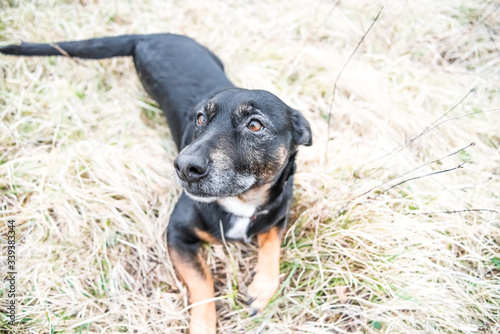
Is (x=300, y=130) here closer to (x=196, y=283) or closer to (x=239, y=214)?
(x=239, y=214)

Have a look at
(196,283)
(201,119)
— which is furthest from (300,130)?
(196,283)

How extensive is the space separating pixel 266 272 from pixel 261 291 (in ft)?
0.47

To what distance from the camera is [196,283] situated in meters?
2.55

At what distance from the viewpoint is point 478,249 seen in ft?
9.21

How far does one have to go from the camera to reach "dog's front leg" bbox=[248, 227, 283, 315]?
2.62m

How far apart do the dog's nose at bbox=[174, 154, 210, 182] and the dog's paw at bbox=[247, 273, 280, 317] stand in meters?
1.10

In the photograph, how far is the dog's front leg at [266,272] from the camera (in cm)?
262

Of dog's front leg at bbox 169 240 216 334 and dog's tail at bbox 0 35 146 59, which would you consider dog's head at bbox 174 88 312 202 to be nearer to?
dog's front leg at bbox 169 240 216 334

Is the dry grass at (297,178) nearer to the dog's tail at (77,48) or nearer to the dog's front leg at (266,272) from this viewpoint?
the dog's front leg at (266,272)

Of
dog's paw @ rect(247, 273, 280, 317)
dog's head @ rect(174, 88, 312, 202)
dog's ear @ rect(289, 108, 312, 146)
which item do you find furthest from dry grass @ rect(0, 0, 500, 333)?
dog's head @ rect(174, 88, 312, 202)

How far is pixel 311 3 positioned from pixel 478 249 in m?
3.93

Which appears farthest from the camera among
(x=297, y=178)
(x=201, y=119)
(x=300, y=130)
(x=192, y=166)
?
(x=297, y=178)

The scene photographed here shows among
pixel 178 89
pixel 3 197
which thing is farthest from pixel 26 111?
pixel 178 89

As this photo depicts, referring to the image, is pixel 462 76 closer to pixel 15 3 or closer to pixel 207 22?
pixel 207 22
